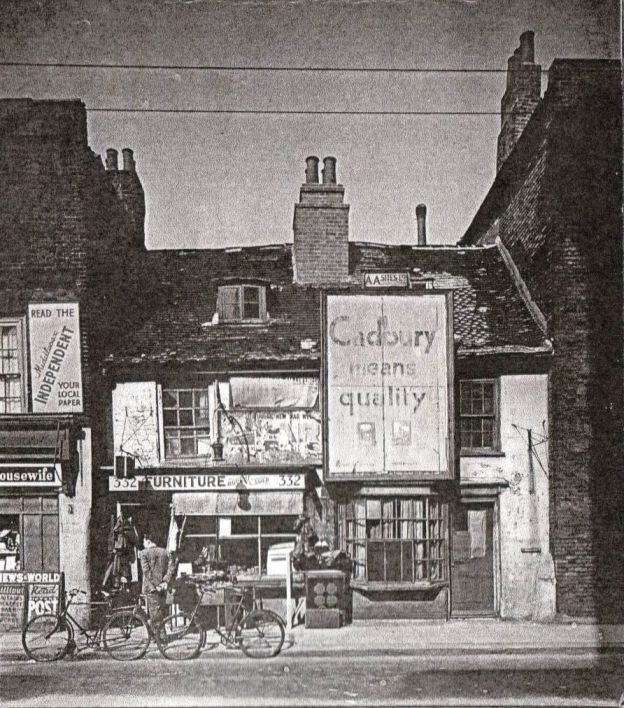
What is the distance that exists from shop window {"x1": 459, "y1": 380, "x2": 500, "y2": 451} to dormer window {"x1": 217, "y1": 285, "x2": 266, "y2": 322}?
197cm

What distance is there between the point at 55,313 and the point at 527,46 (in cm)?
456

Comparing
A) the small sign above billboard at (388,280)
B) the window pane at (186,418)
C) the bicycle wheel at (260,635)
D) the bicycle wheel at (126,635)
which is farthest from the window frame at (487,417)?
the bicycle wheel at (126,635)

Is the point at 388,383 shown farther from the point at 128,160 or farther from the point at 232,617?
the point at 128,160

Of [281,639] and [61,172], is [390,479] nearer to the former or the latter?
[281,639]

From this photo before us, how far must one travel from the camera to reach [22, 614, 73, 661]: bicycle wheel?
5.59 metres

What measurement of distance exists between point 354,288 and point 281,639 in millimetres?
2968

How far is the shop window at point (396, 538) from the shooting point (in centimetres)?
582

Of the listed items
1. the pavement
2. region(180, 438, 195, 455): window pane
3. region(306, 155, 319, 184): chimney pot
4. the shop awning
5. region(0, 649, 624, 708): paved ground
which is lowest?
region(0, 649, 624, 708): paved ground

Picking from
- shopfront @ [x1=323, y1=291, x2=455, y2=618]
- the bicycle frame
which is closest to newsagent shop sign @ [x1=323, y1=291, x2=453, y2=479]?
shopfront @ [x1=323, y1=291, x2=455, y2=618]

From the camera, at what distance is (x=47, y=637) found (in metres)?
5.64

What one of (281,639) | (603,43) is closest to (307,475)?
(281,639)

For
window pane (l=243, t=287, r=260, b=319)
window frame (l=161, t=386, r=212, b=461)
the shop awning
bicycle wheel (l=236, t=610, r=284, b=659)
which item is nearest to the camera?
bicycle wheel (l=236, t=610, r=284, b=659)

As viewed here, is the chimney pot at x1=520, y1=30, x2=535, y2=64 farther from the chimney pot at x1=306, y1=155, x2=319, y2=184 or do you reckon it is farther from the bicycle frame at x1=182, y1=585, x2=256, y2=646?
the bicycle frame at x1=182, y1=585, x2=256, y2=646

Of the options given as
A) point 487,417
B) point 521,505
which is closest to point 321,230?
point 487,417
